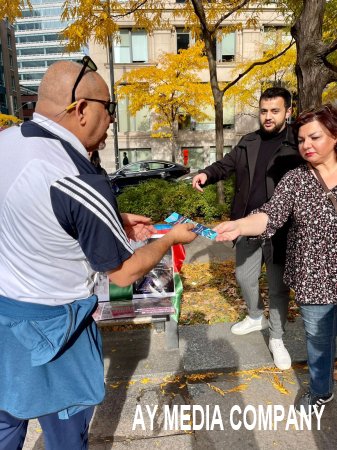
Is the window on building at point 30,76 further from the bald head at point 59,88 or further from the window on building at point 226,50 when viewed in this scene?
the bald head at point 59,88

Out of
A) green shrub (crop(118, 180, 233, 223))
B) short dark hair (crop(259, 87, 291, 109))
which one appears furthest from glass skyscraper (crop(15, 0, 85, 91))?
short dark hair (crop(259, 87, 291, 109))

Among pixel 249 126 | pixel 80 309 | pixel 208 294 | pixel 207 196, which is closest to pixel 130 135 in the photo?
pixel 249 126

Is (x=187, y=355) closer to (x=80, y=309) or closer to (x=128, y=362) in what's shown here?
(x=128, y=362)

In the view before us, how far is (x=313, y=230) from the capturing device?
2.42m

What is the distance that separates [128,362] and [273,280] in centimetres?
148

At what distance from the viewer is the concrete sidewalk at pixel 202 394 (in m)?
2.53

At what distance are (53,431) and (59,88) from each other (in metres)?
1.50

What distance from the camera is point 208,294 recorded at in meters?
5.04

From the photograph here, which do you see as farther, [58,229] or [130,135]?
[130,135]

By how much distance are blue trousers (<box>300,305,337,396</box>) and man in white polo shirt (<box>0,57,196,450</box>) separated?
1.36 m

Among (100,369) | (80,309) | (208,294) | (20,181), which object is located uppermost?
(20,181)

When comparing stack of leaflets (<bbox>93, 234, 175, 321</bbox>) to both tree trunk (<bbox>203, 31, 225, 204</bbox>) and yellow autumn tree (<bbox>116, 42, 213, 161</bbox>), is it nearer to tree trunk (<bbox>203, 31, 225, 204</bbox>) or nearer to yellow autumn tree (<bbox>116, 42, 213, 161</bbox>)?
tree trunk (<bbox>203, 31, 225, 204</bbox>)

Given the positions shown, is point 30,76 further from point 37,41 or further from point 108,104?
point 108,104

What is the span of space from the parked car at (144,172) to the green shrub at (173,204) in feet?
31.8
